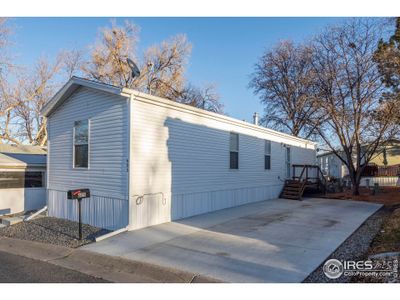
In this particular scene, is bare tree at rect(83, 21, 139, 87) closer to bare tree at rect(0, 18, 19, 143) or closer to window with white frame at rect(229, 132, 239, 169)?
bare tree at rect(0, 18, 19, 143)

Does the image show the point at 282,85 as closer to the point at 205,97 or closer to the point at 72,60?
the point at 205,97

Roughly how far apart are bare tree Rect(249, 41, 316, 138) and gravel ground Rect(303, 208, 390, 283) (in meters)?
18.7

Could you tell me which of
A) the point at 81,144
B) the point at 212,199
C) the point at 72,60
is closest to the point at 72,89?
the point at 81,144

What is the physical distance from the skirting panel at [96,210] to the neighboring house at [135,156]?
3 centimetres

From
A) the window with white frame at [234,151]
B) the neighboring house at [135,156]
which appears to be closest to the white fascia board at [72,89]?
the neighboring house at [135,156]

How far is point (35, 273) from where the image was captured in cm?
498

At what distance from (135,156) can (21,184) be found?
6466 millimetres

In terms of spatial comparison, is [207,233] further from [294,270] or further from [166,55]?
[166,55]

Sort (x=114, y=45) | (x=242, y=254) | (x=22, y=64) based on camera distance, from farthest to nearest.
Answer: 1. (x=114, y=45)
2. (x=22, y=64)
3. (x=242, y=254)

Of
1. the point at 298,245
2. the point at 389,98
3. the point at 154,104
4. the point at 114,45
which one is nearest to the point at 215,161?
the point at 154,104

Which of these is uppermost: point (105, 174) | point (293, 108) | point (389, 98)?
point (293, 108)

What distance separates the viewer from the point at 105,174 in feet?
27.3

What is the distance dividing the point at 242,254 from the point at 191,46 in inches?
1026

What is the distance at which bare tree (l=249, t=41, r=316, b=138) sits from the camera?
26781 millimetres
